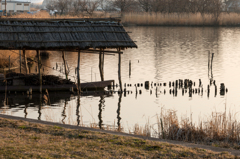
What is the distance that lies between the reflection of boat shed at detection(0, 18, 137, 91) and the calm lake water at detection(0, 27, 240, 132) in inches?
108

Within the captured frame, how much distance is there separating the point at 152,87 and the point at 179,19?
47483 mm

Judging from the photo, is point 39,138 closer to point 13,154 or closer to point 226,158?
point 13,154

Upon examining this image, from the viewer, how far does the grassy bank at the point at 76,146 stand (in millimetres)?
7488

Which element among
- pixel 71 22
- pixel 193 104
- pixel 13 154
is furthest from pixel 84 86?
pixel 13 154

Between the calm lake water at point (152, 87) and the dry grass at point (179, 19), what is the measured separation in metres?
16.5

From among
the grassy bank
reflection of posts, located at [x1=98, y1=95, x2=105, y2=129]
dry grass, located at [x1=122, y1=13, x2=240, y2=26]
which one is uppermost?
Result: dry grass, located at [x1=122, y1=13, x2=240, y2=26]

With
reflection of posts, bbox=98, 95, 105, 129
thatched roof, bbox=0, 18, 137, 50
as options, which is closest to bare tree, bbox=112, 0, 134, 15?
thatched roof, bbox=0, 18, 137, 50

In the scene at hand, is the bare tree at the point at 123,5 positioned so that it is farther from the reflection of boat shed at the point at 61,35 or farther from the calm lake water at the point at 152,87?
the reflection of boat shed at the point at 61,35

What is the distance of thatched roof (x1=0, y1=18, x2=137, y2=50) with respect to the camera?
19.0 metres

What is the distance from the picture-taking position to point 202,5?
3159 inches

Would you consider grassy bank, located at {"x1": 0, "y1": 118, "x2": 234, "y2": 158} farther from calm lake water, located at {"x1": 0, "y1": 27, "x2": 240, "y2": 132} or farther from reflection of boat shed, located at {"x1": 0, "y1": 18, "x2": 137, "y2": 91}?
reflection of boat shed, located at {"x1": 0, "y1": 18, "x2": 137, "y2": 91}

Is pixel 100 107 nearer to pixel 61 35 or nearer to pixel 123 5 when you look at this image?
pixel 61 35

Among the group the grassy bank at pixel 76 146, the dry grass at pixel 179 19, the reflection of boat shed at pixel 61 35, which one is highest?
the dry grass at pixel 179 19

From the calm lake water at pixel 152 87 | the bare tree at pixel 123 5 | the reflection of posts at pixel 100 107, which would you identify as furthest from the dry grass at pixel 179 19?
the reflection of posts at pixel 100 107
